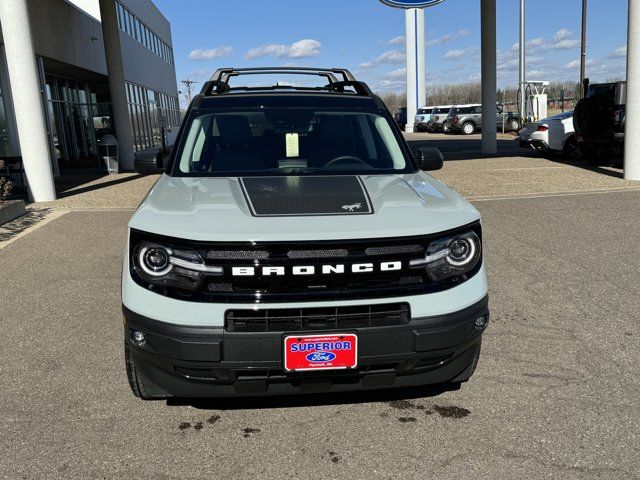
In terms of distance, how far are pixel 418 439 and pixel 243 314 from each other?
1118mm

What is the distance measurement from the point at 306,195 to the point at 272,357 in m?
0.90

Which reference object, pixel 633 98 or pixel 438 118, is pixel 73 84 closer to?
pixel 633 98

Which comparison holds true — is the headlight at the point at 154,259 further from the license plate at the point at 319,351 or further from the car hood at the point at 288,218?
the license plate at the point at 319,351

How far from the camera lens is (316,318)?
8.77 ft

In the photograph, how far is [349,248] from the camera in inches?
106

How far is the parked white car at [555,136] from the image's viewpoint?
17.2 meters

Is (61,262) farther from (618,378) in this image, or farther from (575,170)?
(575,170)

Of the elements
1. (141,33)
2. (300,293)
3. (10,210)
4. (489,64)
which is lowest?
(10,210)

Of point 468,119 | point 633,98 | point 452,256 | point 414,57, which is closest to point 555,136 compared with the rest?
point 633,98

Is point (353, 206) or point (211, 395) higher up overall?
point (353, 206)

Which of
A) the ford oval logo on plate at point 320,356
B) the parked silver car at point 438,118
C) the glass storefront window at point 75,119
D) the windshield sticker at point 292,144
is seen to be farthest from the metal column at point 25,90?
the parked silver car at point 438,118

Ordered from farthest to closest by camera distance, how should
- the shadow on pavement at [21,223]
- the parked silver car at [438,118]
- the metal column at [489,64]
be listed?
the parked silver car at [438,118] → the metal column at [489,64] → the shadow on pavement at [21,223]

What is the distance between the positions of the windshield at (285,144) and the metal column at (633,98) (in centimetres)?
988

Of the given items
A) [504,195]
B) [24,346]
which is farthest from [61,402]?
[504,195]
